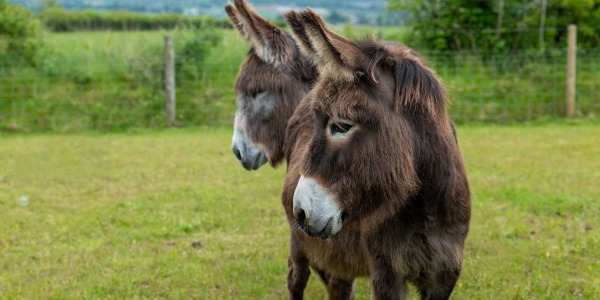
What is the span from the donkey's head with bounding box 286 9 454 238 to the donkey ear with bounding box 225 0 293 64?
1.70 metres

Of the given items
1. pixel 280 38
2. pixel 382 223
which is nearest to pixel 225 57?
pixel 280 38

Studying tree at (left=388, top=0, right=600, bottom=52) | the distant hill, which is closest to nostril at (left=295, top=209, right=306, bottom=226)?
tree at (left=388, top=0, right=600, bottom=52)

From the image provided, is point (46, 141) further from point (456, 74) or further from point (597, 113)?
point (597, 113)

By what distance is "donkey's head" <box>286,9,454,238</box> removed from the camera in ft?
7.84

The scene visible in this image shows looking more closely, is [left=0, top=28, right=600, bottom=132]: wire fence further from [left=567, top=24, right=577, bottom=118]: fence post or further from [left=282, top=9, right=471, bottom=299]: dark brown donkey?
[left=282, top=9, right=471, bottom=299]: dark brown donkey

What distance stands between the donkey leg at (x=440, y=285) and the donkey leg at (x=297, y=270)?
107cm

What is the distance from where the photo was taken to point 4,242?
5.69 m

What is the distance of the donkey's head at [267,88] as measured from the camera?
13.8 feet

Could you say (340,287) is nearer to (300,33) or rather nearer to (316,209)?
(316,209)

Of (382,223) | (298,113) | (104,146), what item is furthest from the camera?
(104,146)

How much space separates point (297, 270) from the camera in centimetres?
399

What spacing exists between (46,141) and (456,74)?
962 cm

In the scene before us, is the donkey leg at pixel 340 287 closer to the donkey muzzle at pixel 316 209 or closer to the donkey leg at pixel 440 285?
the donkey leg at pixel 440 285

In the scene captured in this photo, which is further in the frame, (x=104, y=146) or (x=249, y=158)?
(x=104, y=146)
